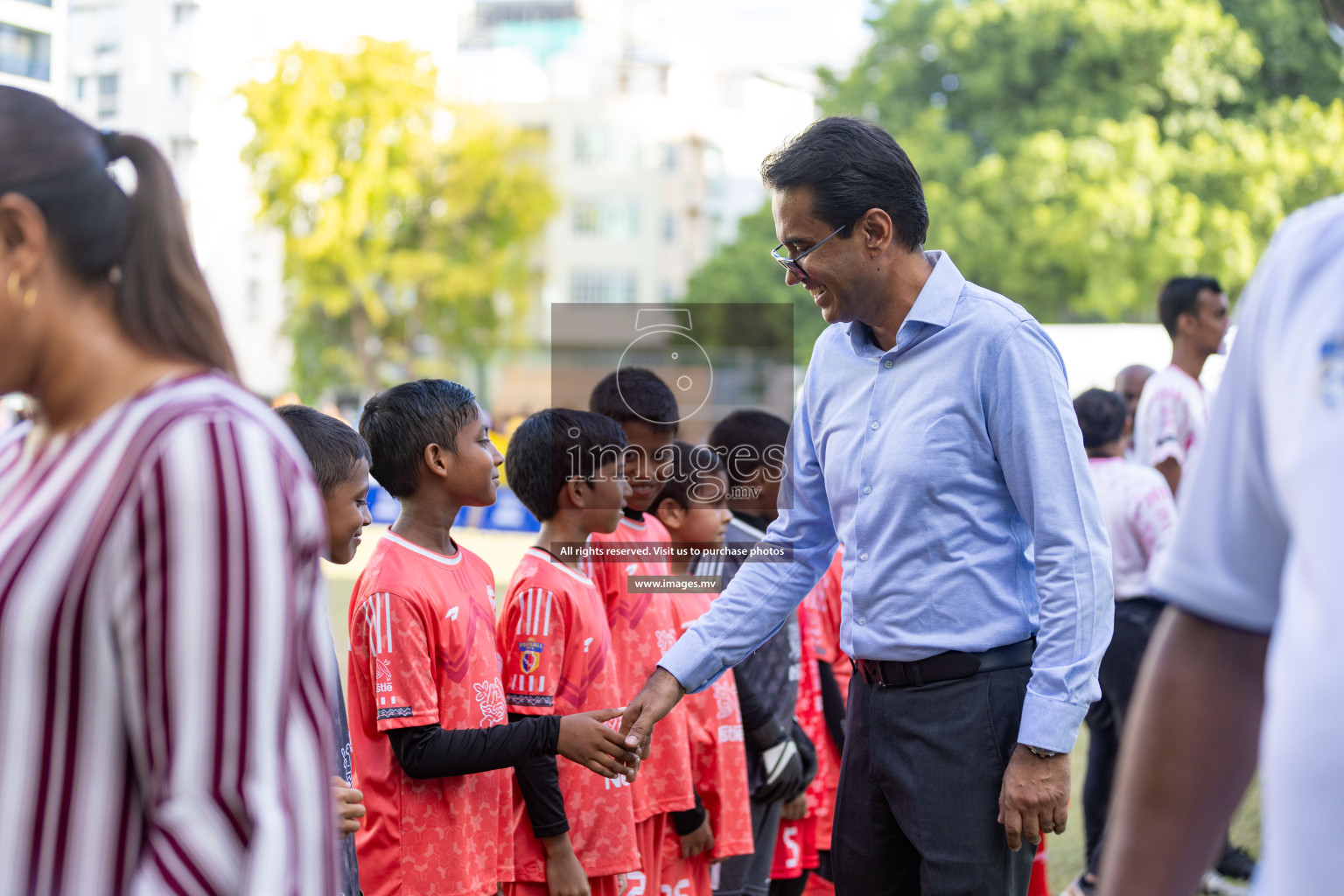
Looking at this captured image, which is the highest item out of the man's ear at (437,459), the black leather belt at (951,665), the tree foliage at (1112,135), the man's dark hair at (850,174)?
the tree foliage at (1112,135)

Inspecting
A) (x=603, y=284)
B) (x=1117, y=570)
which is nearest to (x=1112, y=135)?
(x=1117, y=570)

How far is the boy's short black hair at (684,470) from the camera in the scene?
4449 mm

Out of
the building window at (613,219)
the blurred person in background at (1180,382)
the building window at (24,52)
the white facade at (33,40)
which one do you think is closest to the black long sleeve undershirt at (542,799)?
the blurred person in background at (1180,382)

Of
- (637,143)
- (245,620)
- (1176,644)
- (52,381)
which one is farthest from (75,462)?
(637,143)

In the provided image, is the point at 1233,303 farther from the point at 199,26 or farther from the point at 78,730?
the point at 199,26

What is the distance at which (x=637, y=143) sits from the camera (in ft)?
201

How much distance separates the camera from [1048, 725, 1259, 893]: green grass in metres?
5.66

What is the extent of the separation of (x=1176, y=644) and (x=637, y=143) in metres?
61.6

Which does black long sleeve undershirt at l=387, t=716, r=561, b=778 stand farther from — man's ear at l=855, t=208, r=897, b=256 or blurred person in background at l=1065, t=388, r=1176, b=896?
blurred person in background at l=1065, t=388, r=1176, b=896

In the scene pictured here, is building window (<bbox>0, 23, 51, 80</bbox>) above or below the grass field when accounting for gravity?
above

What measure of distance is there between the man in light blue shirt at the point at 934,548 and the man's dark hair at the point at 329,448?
93cm

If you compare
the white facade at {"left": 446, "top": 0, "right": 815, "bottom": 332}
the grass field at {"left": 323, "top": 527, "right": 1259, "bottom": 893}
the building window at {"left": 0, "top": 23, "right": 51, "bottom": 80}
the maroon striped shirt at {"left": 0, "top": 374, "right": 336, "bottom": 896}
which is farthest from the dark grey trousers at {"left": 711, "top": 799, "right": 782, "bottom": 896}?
the white facade at {"left": 446, "top": 0, "right": 815, "bottom": 332}

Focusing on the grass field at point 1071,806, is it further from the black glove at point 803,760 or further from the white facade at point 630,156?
the white facade at point 630,156

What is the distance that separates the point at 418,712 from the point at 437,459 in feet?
2.37
